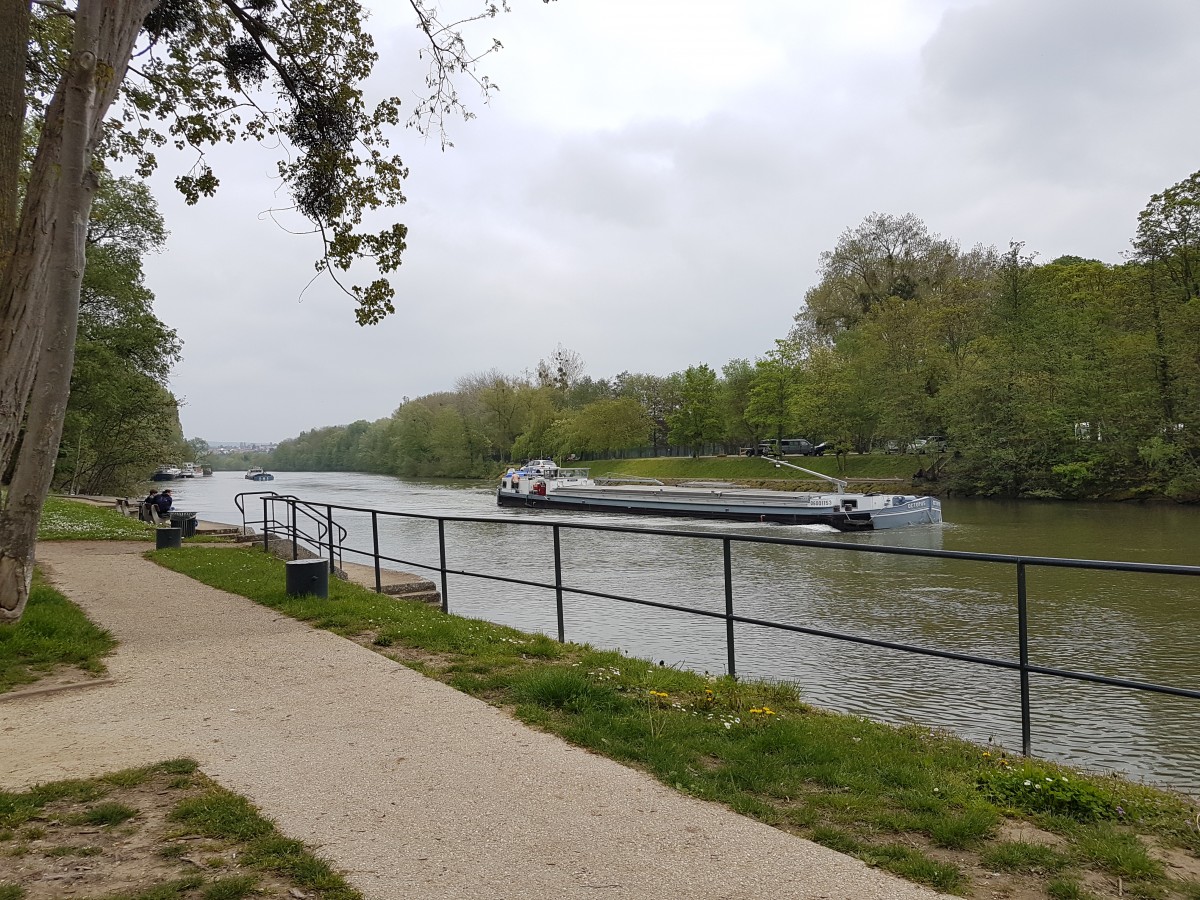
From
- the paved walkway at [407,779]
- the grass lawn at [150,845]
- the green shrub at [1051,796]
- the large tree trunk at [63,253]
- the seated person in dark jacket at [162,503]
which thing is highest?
the large tree trunk at [63,253]

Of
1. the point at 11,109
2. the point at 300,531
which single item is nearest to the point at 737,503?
the point at 300,531

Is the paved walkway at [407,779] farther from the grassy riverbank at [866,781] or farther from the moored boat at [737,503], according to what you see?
the moored boat at [737,503]

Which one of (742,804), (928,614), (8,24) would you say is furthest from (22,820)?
(928,614)

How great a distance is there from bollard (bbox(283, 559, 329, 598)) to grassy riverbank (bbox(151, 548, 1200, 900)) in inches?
110

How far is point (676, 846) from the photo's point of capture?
2961 millimetres

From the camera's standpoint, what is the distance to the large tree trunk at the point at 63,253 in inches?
252

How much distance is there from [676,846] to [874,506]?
29.5 metres

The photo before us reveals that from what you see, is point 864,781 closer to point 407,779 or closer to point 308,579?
point 407,779

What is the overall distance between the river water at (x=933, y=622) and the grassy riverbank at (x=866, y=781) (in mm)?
1450

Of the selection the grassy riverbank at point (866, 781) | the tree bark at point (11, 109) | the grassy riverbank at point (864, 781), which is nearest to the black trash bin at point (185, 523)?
the grassy riverbank at point (864, 781)

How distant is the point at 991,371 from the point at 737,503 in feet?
55.7

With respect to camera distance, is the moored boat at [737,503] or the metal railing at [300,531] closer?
the metal railing at [300,531]

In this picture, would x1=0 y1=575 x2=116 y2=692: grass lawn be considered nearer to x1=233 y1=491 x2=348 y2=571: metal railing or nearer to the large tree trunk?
the large tree trunk

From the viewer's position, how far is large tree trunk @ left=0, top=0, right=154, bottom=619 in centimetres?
640
